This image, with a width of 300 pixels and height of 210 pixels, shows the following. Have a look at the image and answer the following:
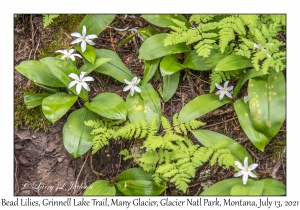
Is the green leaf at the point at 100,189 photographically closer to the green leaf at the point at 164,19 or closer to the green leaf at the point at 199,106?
the green leaf at the point at 199,106

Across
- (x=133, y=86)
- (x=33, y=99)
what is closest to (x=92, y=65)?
(x=133, y=86)

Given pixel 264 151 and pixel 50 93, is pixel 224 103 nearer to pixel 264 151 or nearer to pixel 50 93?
pixel 264 151

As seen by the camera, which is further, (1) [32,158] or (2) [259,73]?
(1) [32,158]

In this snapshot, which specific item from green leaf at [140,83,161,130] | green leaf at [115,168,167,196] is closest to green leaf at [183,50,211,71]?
green leaf at [140,83,161,130]

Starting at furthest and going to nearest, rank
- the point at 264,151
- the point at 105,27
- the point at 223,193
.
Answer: the point at 105,27
the point at 264,151
the point at 223,193

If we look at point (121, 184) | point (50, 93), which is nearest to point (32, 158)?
point (50, 93)

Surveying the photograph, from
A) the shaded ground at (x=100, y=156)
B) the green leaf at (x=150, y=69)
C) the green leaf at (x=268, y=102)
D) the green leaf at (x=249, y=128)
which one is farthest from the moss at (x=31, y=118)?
the green leaf at (x=268, y=102)
